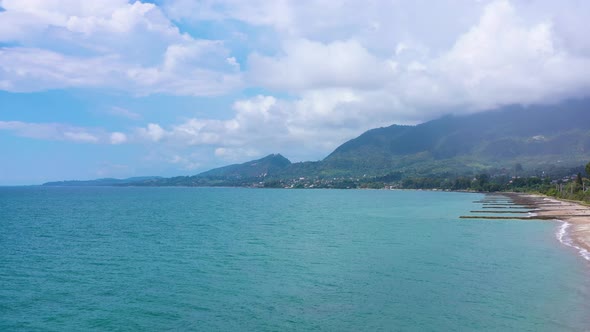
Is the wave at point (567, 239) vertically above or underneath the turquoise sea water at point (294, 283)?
above

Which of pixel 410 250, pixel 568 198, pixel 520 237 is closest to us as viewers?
pixel 410 250

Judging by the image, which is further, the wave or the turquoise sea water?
the wave

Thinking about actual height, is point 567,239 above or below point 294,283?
above

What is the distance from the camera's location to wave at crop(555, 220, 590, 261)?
126 ft

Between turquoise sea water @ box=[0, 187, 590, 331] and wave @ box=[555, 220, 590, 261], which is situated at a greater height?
wave @ box=[555, 220, 590, 261]

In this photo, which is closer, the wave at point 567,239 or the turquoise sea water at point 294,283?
the turquoise sea water at point 294,283

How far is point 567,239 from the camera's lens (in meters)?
47.2

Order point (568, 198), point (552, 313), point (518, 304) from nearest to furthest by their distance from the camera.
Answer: point (552, 313)
point (518, 304)
point (568, 198)

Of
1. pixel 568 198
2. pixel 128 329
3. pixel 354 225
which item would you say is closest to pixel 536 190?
pixel 568 198

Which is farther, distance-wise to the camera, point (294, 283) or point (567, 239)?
point (567, 239)

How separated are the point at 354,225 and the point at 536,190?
147 meters

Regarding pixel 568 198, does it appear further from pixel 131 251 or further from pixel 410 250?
pixel 131 251

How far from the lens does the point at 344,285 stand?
92.9 feet

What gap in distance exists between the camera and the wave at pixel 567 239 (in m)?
38.4
